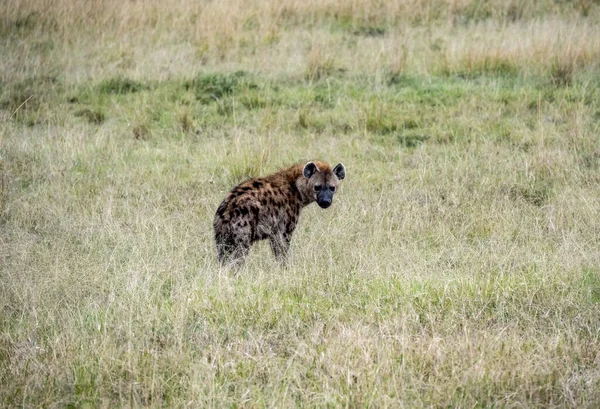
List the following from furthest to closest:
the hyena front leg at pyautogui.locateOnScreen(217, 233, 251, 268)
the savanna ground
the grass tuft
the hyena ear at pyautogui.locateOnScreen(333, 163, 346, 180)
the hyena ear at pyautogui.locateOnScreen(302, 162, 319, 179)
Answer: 1. the grass tuft
2. the hyena ear at pyautogui.locateOnScreen(333, 163, 346, 180)
3. the hyena ear at pyautogui.locateOnScreen(302, 162, 319, 179)
4. the hyena front leg at pyautogui.locateOnScreen(217, 233, 251, 268)
5. the savanna ground

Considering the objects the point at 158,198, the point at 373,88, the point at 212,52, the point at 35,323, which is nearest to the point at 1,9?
the point at 212,52

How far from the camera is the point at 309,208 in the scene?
7324 millimetres

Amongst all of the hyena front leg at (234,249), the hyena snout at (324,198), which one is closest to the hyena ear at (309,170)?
the hyena snout at (324,198)

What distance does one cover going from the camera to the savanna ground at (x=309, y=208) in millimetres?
4109

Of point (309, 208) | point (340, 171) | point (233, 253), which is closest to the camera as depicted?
point (233, 253)

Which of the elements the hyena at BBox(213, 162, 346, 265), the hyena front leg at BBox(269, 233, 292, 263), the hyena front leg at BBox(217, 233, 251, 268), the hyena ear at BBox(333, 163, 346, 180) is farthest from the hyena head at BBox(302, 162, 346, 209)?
the hyena front leg at BBox(217, 233, 251, 268)

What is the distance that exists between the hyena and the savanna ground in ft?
0.69

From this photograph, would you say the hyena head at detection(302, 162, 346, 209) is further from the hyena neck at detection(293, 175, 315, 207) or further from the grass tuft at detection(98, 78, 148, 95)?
the grass tuft at detection(98, 78, 148, 95)

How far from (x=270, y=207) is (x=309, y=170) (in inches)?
22.9

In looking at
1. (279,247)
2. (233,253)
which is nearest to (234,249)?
(233,253)

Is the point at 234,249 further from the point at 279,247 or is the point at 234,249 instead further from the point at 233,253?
the point at 279,247

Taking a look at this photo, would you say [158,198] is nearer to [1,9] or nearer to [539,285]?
[539,285]

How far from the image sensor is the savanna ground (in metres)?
4.11

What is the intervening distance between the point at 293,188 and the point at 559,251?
1.96 metres
